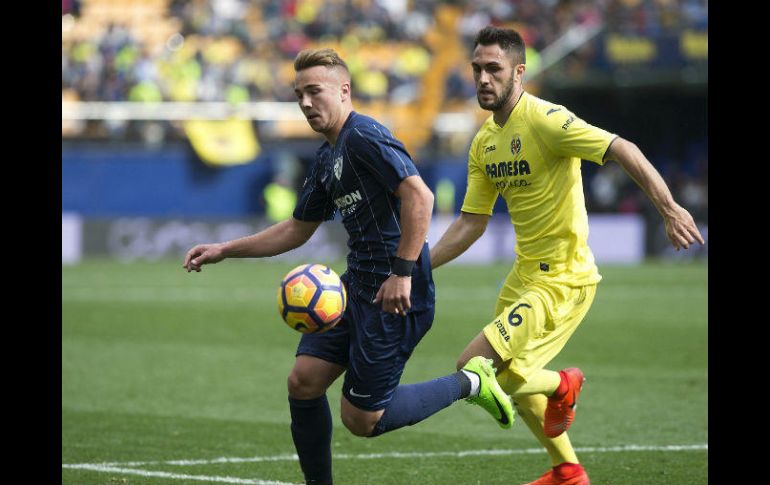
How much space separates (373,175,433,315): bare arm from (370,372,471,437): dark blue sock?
1.76 feet

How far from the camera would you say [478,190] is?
23.2 feet

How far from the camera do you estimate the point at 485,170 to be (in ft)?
22.7

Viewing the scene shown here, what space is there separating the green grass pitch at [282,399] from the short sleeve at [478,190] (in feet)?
5.01

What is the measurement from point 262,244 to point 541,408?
174cm

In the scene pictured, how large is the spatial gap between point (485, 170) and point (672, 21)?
2458 centimetres

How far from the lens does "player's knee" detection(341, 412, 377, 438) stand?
6.00 metres

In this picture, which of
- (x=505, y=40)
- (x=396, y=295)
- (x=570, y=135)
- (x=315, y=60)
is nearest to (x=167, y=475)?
(x=396, y=295)

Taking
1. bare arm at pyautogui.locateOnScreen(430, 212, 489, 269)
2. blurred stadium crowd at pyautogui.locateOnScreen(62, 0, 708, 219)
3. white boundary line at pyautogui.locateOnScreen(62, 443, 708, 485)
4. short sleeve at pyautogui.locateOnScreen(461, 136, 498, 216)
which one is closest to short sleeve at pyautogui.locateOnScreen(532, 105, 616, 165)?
short sleeve at pyautogui.locateOnScreen(461, 136, 498, 216)

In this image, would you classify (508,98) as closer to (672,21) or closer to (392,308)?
(392,308)

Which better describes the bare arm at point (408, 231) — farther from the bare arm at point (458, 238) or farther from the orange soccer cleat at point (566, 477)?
the orange soccer cleat at point (566, 477)

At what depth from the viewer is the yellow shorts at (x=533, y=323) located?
6.48 metres

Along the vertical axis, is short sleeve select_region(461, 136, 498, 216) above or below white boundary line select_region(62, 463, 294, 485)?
above

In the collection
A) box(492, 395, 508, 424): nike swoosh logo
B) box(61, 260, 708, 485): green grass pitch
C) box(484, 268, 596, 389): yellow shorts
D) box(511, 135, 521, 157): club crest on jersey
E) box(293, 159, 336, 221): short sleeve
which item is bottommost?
box(61, 260, 708, 485): green grass pitch

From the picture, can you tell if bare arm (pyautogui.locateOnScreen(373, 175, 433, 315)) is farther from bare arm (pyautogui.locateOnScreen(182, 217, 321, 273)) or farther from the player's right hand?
the player's right hand
